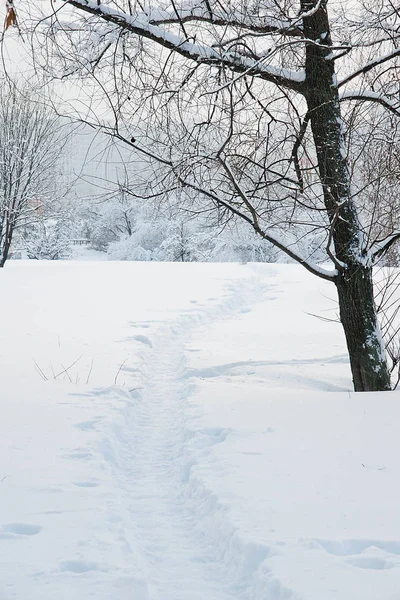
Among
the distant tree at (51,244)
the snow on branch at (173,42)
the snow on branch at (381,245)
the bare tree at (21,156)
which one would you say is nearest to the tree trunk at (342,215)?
the snow on branch at (381,245)

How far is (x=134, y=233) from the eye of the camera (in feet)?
144

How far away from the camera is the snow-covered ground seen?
8.22ft

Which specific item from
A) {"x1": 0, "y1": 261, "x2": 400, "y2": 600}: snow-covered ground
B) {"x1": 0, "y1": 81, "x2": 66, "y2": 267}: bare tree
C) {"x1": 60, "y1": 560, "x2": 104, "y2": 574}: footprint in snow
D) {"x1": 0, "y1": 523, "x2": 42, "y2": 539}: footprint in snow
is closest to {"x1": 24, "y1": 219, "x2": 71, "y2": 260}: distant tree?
{"x1": 0, "y1": 81, "x2": 66, "y2": 267}: bare tree

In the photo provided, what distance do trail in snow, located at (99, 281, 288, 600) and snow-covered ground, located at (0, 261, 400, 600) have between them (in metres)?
0.01

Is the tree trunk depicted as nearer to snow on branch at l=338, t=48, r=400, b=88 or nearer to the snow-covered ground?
snow on branch at l=338, t=48, r=400, b=88

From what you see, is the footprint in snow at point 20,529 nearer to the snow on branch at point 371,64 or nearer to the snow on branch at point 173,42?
the snow on branch at point 173,42

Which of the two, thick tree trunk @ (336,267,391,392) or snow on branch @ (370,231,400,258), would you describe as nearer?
snow on branch @ (370,231,400,258)

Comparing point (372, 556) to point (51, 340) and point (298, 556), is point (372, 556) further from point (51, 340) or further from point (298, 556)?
point (51, 340)

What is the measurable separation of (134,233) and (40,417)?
3984cm

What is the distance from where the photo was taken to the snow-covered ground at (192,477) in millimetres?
2506

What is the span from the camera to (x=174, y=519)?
3.28 meters

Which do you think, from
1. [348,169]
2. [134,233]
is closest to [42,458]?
[348,169]

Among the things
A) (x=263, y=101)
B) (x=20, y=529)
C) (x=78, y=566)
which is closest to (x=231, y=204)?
(x=263, y=101)

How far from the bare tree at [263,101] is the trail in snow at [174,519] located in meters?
2.01
